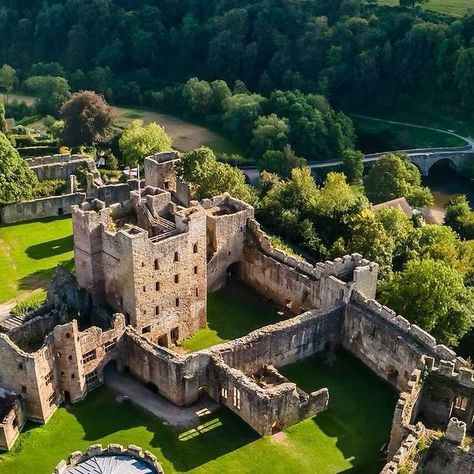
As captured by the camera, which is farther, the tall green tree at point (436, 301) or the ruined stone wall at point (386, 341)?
the tall green tree at point (436, 301)

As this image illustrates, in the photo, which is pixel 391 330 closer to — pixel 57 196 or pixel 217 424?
pixel 217 424

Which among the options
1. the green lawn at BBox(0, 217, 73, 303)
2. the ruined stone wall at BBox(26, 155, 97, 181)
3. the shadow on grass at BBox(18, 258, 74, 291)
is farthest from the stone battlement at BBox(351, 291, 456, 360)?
the ruined stone wall at BBox(26, 155, 97, 181)

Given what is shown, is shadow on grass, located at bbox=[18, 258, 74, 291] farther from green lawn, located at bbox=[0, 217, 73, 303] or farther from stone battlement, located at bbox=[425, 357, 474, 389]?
stone battlement, located at bbox=[425, 357, 474, 389]

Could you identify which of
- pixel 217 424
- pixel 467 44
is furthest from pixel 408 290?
pixel 467 44

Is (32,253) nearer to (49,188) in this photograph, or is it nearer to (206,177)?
(49,188)

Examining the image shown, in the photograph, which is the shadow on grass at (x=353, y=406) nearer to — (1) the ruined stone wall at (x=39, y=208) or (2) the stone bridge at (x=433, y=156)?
(1) the ruined stone wall at (x=39, y=208)

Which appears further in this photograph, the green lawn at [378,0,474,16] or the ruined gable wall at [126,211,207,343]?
the green lawn at [378,0,474,16]

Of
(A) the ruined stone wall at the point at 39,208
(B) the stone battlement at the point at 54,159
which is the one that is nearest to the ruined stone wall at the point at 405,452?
(A) the ruined stone wall at the point at 39,208
